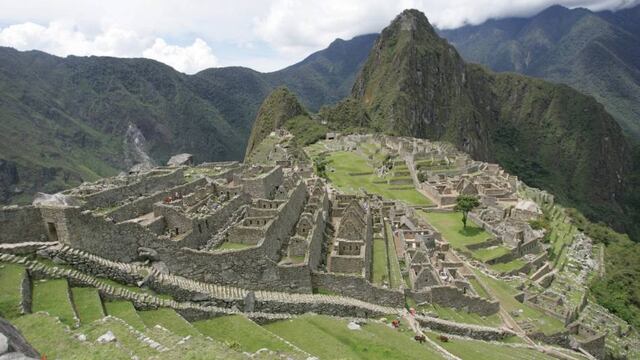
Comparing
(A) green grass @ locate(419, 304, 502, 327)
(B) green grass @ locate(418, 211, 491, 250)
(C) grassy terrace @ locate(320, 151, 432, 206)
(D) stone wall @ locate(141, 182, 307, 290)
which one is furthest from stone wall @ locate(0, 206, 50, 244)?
(C) grassy terrace @ locate(320, 151, 432, 206)

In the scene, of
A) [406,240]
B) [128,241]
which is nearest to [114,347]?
[128,241]

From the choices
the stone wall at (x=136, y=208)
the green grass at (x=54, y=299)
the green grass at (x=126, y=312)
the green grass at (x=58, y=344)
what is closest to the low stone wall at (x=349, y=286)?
the green grass at (x=126, y=312)

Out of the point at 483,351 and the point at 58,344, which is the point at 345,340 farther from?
the point at 58,344

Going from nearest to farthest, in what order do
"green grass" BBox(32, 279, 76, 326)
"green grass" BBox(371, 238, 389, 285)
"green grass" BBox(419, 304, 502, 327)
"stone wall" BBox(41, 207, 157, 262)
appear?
"green grass" BBox(32, 279, 76, 326), "stone wall" BBox(41, 207, 157, 262), "green grass" BBox(419, 304, 502, 327), "green grass" BBox(371, 238, 389, 285)

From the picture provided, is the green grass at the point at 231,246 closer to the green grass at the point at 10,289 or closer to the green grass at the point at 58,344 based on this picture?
the green grass at the point at 10,289

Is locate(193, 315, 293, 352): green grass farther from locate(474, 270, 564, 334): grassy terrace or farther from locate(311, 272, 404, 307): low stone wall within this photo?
locate(474, 270, 564, 334): grassy terrace

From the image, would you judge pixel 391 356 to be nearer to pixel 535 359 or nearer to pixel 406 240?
pixel 535 359

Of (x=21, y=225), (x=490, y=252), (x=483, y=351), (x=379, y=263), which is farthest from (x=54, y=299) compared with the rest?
(x=490, y=252)
